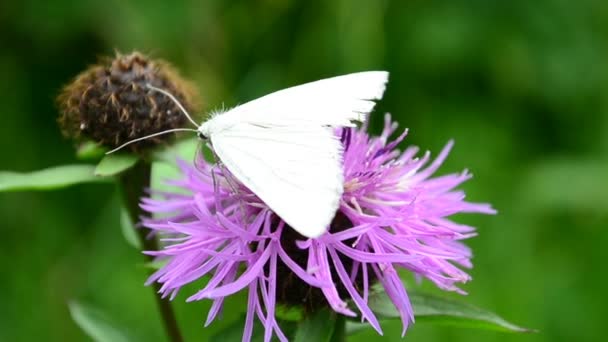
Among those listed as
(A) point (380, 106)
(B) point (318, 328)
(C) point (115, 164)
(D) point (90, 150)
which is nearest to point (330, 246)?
(B) point (318, 328)

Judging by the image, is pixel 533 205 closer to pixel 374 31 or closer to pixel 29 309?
pixel 374 31

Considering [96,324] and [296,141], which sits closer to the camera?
[296,141]

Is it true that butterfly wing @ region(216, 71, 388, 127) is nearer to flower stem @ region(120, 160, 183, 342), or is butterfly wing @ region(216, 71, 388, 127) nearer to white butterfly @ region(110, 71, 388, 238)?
white butterfly @ region(110, 71, 388, 238)

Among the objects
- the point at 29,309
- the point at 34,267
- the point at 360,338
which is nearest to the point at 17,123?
the point at 34,267

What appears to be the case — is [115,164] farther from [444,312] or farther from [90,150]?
[444,312]

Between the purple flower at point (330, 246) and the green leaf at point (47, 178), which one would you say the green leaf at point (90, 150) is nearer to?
the green leaf at point (47, 178)

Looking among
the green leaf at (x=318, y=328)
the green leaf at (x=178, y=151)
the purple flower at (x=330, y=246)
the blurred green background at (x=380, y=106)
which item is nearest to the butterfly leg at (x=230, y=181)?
the purple flower at (x=330, y=246)

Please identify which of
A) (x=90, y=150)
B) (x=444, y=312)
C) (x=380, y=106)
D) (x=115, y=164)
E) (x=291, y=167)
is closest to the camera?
(x=291, y=167)
